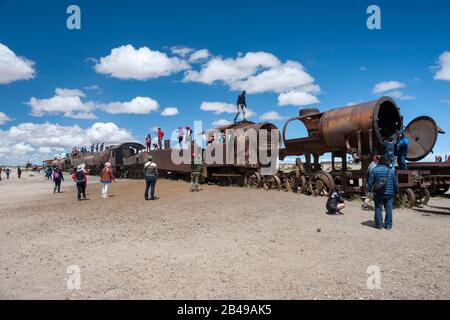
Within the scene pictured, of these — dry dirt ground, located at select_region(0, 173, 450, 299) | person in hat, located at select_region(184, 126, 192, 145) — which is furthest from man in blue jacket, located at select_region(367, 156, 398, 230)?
person in hat, located at select_region(184, 126, 192, 145)

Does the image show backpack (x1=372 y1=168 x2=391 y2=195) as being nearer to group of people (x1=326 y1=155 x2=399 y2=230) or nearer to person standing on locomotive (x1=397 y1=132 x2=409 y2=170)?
group of people (x1=326 y1=155 x2=399 y2=230)

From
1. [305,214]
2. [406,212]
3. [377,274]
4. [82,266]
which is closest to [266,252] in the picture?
[377,274]

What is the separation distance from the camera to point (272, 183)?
48.6 ft

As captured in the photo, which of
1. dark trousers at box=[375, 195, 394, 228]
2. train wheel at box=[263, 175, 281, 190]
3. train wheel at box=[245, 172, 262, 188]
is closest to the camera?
dark trousers at box=[375, 195, 394, 228]

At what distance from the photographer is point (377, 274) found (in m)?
4.64

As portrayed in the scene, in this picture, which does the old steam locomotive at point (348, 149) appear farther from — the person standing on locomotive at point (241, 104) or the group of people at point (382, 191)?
the group of people at point (382, 191)

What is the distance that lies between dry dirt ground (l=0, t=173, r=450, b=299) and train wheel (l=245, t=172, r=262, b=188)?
5.52 meters

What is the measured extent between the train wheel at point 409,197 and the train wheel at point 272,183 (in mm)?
5194

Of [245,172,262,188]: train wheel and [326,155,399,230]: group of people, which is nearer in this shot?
[326,155,399,230]: group of people

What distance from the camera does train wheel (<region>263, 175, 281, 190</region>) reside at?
47.7 ft

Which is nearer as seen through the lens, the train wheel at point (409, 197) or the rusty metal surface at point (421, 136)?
the train wheel at point (409, 197)

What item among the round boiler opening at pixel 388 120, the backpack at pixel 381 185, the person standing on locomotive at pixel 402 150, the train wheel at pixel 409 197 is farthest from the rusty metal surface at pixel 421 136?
the backpack at pixel 381 185

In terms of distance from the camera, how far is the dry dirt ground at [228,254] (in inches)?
166

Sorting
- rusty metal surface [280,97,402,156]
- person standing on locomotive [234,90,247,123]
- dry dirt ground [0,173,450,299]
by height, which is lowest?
dry dirt ground [0,173,450,299]
